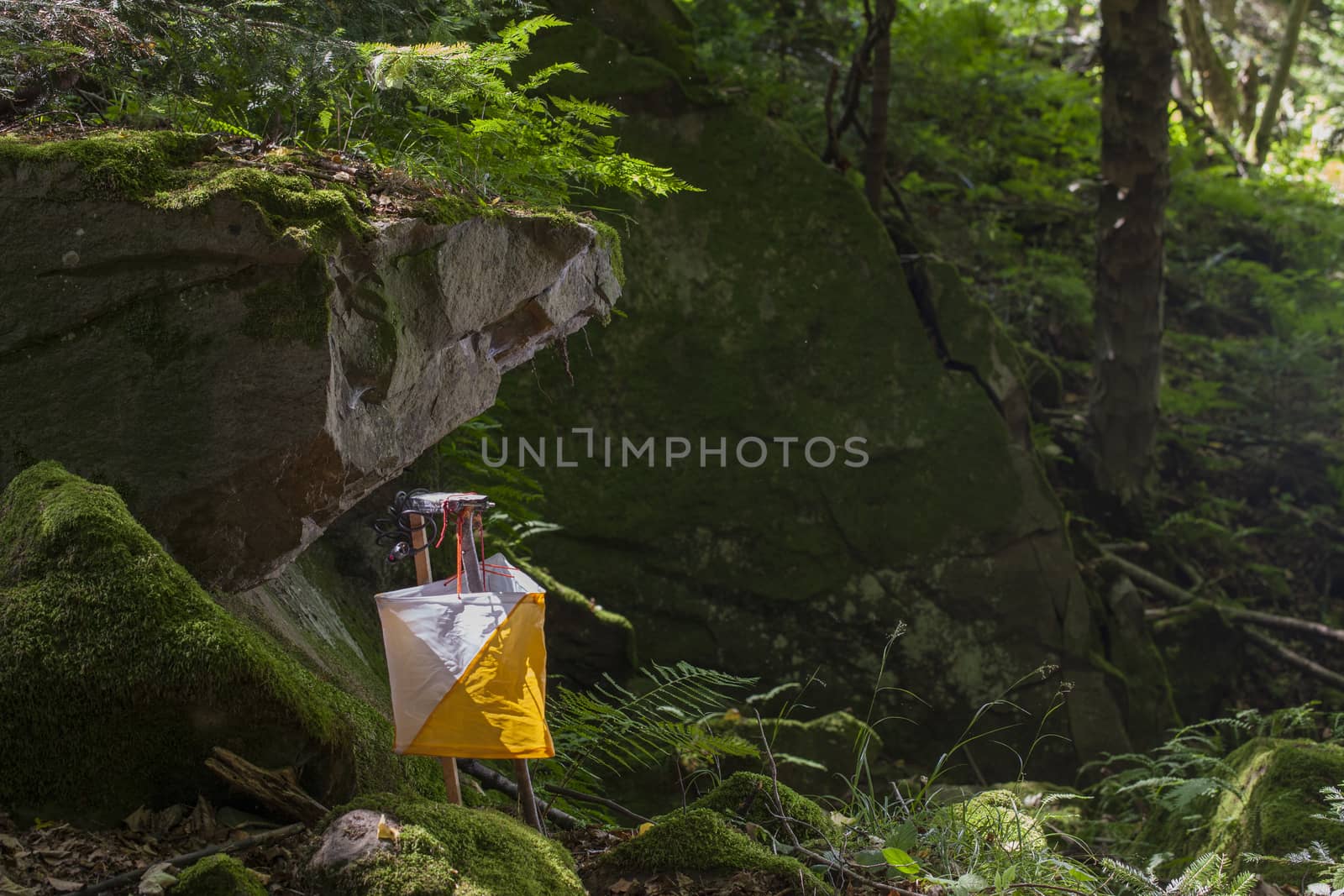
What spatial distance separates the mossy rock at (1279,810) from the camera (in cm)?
409

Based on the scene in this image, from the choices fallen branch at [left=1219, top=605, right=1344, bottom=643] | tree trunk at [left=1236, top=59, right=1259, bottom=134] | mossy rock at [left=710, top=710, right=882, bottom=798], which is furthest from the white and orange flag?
tree trunk at [left=1236, top=59, right=1259, bottom=134]

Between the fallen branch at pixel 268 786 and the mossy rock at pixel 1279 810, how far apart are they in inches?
134

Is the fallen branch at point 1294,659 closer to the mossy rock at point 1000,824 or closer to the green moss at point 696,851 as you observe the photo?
the mossy rock at point 1000,824

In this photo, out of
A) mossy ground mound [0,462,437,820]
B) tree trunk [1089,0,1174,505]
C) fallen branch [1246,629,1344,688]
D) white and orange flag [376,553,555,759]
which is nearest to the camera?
mossy ground mound [0,462,437,820]

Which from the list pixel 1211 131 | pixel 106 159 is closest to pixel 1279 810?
pixel 106 159

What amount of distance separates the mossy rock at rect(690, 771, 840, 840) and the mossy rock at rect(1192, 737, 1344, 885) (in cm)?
178

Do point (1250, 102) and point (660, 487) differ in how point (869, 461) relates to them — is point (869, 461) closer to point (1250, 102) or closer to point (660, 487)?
point (660, 487)

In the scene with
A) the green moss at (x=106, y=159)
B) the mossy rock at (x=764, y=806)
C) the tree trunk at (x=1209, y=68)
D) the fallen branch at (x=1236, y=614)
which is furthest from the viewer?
the tree trunk at (x=1209, y=68)

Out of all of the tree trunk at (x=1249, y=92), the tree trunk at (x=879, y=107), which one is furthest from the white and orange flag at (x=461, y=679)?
the tree trunk at (x=1249, y=92)

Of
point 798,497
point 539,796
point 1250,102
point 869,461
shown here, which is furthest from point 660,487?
point 1250,102

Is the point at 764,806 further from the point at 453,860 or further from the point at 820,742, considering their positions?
the point at 820,742

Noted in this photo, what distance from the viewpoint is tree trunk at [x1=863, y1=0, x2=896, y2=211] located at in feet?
25.4

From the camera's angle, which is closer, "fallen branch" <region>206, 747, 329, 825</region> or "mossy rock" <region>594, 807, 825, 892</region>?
"fallen branch" <region>206, 747, 329, 825</region>

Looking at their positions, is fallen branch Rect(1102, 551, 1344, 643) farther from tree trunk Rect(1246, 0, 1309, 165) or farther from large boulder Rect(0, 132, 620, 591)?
tree trunk Rect(1246, 0, 1309, 165)
